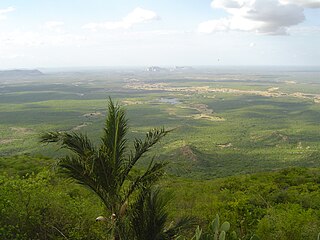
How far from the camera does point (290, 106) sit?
109062 mm

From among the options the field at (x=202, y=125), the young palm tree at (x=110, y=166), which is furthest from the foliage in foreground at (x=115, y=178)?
the field at (x=202, y=125)

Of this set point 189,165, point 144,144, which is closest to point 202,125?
point 189,165

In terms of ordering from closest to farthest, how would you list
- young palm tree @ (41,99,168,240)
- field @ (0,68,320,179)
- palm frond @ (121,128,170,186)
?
young palm tree @ (41,99,168,240) < palm frond @ (121,128,170,186) < field @ (0,68,320,179)

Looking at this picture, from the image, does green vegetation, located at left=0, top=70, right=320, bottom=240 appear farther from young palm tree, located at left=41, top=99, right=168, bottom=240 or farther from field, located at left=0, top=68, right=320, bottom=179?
field, located at left=0, top=68, right=320, bottom=179

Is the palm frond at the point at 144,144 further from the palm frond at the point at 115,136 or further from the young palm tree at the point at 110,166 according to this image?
the palm frond at the point at 115,136

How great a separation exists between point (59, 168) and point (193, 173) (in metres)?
33.9

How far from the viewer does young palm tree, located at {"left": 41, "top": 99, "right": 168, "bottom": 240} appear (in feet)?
19.5

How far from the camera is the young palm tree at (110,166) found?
594 cm

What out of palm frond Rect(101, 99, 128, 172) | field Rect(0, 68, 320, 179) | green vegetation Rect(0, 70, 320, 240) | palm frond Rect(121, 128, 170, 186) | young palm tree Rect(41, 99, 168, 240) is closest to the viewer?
young palm tree Rect(41, 99, 168, 240)

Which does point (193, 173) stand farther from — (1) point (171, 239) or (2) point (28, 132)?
(2) point (28, 132)

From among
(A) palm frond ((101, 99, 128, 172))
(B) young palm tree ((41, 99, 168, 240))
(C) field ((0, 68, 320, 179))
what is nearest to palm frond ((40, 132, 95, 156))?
(B) young palm tree ((41, 99, 168, 240))

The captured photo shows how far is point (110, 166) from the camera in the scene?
604 centimetres

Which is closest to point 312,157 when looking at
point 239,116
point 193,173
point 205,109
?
point 193,173

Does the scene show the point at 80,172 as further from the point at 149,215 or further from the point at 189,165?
the point at 189,165
